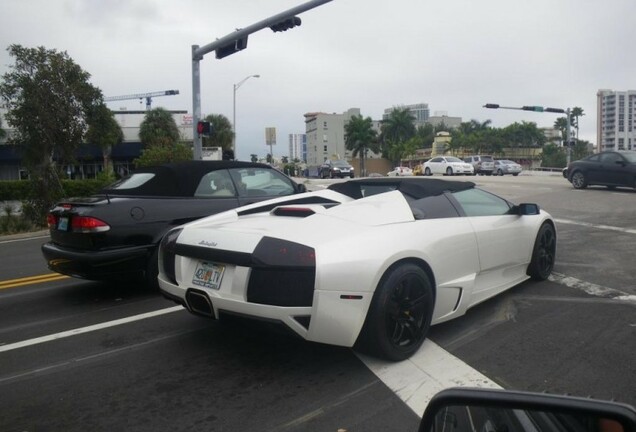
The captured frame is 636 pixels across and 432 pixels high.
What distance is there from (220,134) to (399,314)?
57.8m

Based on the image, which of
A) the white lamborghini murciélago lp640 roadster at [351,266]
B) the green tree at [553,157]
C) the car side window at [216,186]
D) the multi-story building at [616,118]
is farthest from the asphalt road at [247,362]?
the multi-story building at [616,118]

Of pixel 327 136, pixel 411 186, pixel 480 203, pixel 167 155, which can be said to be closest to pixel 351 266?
pixel 411 186

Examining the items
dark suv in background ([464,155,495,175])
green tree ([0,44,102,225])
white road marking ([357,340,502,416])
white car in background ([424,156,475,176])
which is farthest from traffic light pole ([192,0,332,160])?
dark suv in background ([464,155,495,175])

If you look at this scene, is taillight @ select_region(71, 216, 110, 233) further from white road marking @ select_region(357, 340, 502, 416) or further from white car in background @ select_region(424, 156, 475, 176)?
white car in background @ select_region(424, 156, 475, 176)

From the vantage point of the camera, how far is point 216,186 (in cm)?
637

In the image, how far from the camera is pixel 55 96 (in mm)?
14539

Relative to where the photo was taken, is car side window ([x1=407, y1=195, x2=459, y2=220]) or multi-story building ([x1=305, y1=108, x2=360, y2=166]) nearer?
car side window ([x1=407, y1=195, x2=459, y2=220])

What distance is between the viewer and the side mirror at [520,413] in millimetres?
1145

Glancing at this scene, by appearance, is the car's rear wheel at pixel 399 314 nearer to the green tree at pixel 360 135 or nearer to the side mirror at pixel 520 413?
the side mirror at pixel 520 413

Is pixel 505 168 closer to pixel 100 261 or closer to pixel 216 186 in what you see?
pixel 216 186

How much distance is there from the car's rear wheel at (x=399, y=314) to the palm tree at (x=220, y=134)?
185 ft

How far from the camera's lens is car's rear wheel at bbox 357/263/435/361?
3.52 meters

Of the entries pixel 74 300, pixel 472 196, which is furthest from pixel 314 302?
pixel 74 300

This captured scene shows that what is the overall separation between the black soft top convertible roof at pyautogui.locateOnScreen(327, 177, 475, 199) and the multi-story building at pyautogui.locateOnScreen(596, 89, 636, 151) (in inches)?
2951
